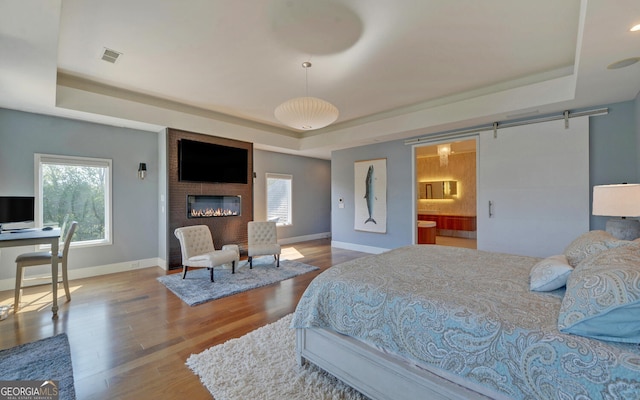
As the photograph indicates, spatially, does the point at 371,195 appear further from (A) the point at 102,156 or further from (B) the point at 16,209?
(B) the point at 16,209

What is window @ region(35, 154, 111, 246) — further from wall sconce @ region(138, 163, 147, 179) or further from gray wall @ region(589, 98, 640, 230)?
Answer: gray wall @ region(589, 98, 640, 230)

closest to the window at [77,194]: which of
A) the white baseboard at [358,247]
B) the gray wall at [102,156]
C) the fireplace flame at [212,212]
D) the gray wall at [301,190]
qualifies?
the gray wall at [102,156]

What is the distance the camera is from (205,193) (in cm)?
539

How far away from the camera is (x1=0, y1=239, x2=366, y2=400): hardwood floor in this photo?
1.93 m

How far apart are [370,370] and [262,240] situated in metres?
3.93

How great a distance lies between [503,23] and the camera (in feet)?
8.45

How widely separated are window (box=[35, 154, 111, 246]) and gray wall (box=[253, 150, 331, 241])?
3064 mm

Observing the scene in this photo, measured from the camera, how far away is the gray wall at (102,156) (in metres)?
3.86

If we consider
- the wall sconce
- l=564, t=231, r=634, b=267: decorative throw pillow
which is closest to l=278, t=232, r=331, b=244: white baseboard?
the wall sconce

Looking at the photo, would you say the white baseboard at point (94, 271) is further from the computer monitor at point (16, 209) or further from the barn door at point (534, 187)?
the barn door at point (534, 187)

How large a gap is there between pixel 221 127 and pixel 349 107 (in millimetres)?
2612

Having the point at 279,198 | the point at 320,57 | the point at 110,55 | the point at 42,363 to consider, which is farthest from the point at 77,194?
the point at 320,57

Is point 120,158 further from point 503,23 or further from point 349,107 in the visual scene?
point 503,23

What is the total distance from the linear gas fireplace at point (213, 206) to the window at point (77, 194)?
1.32 m
